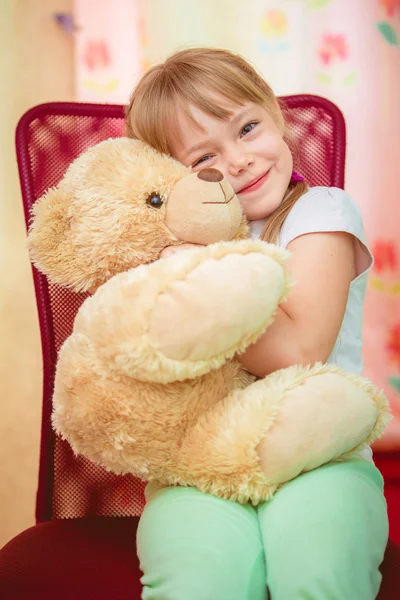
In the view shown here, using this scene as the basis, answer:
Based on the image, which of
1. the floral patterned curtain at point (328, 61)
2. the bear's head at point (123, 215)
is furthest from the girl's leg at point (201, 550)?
the floral patterned curtain at point (328, 61)

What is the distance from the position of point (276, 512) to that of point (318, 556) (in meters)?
0.07

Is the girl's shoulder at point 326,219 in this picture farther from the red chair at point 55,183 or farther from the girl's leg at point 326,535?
the girl's leg at point 326,535

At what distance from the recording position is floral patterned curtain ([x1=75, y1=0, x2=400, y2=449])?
1.52 meters

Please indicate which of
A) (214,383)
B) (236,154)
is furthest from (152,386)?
(236,154)

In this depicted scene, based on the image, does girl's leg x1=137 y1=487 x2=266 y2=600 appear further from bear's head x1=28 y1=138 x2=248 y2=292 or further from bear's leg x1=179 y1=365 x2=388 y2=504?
bear's head x1=28 y1=138 x2=248 y2=292

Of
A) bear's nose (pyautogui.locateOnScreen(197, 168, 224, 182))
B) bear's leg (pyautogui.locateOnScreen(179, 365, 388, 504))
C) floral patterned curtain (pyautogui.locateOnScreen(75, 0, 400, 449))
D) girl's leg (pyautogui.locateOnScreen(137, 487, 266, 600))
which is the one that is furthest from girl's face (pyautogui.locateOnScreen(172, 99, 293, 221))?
Answer: floral patterned curtain (pyautogui.locateOnScreen(75, 0, 400, 449))

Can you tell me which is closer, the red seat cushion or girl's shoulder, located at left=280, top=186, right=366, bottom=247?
the red seat cushion

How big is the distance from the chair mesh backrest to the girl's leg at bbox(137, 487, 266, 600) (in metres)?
0.35

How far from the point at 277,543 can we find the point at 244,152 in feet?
1.68

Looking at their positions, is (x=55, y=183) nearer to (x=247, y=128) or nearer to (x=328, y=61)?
(x=247, y=128)

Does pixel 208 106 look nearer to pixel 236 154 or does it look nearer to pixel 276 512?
pixel 236 154

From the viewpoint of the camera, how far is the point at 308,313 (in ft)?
2.57

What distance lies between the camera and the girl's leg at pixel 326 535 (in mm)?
618

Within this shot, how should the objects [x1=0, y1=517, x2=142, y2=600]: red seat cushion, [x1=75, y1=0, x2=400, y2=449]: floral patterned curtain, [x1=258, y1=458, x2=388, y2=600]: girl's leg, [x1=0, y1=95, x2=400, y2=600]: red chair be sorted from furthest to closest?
[x1=75, y1=0, x2=400, y2=449]: floral patterned curtain < [x1=0, y1=95, x2=400, y2=600]: red chair < [x1=0, y1=517, x2=142, y2=600]: red seat cushion < [x1=258, y1=458, x2=388, y2=600]: girl's leg
